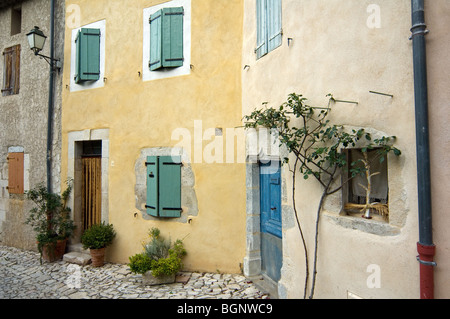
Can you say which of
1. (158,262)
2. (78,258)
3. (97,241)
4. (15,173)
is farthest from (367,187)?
(15,173)

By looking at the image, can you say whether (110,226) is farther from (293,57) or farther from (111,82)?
(293,57)

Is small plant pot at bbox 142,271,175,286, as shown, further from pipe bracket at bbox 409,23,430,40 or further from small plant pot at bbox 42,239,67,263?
pipe bracket at bbox 409,23,430,40

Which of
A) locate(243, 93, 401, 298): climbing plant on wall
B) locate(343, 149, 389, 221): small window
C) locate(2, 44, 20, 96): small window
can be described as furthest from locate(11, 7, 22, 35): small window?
locate(343, 149, 389, 221): small window

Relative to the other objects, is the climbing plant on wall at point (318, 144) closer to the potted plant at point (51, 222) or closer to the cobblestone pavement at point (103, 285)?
the cobblestone pavement at point (103, 285)

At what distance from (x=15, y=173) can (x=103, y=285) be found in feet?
13.6

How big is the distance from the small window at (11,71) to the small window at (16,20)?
1.65 feet

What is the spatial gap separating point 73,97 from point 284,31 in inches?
179

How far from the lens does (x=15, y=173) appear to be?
21.5ft

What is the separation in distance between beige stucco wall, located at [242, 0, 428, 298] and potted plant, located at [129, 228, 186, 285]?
1688mm

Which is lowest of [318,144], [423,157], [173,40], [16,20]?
[423,157]

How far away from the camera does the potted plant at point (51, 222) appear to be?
5.35 metres

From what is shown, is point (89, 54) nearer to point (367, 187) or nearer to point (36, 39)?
point (36, 39)

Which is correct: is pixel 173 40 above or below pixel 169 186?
above
